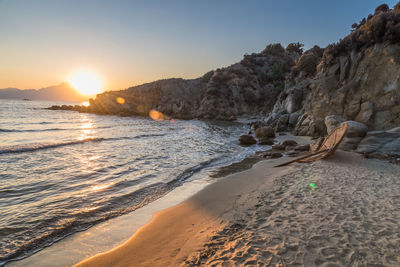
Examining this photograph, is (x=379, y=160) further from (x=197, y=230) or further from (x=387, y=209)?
(x=197, y=230)

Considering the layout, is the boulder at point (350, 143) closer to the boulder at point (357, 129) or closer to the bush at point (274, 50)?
the boulder at point (357, 129)

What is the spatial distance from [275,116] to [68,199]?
105ft

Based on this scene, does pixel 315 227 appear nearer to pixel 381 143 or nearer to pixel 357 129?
pixel 381 143

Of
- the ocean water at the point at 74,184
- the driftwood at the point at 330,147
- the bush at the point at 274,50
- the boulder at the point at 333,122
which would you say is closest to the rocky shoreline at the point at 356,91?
the boulder at the point at 333,122

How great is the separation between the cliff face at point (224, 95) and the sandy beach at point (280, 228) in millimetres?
52796

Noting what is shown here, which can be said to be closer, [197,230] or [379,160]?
[197,230]

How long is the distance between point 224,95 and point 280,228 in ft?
229

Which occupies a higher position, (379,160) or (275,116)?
(275,116)

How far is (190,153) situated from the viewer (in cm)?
1599

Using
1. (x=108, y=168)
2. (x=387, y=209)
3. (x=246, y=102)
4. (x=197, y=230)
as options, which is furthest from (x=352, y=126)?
(x=246, y=102)

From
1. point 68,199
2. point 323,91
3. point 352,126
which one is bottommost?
point 68,199

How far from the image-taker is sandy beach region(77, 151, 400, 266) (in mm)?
3752

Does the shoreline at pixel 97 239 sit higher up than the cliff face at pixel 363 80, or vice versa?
the cliff face at pixel 363 80

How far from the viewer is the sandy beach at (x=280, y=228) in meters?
3.75
